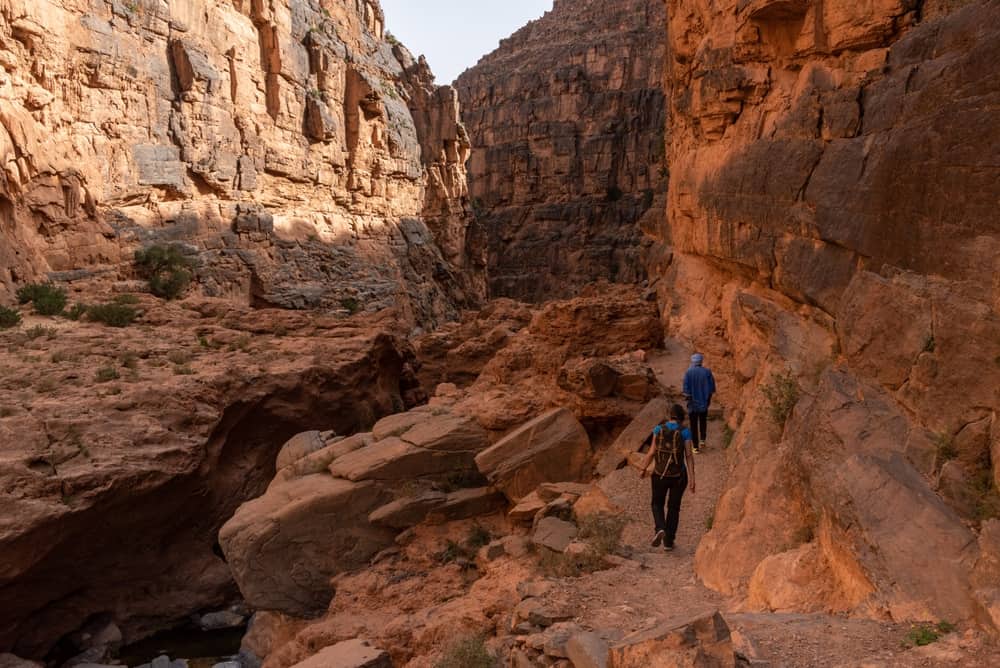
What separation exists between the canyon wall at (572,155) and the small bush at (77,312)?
132 ft

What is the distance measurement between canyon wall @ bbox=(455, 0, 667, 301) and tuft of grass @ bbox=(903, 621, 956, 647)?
51308mm

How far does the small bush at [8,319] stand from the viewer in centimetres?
1438

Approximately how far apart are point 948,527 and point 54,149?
21645mm

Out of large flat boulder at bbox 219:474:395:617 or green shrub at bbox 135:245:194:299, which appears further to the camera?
green shrub at bbox 135:245:194:299

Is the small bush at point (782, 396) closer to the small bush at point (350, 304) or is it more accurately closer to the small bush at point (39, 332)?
the small bush at point (39, 332)

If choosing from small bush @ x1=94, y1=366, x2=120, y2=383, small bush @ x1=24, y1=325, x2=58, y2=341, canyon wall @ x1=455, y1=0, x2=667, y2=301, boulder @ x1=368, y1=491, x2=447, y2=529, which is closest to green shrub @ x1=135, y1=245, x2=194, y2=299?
small bush @ x1=24, y1=325, x2=58, y2=341

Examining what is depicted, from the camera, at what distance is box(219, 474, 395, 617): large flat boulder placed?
8.75m

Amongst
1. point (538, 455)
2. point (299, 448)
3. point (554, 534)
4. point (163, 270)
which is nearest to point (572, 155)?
point (163, 270)

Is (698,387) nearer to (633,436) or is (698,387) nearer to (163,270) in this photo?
(633,436)

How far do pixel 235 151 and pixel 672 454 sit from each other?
22802mm

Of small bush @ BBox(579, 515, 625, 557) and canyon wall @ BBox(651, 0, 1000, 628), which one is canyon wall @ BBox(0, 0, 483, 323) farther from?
canyon wall @ BBox(651, 0, 1000, 628)

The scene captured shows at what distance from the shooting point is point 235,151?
2483 cm

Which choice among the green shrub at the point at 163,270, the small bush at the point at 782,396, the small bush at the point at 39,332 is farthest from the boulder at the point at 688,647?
the green shrub at the point at 163,270

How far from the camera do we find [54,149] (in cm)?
1864
